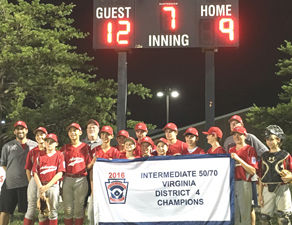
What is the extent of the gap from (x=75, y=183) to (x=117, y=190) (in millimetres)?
682

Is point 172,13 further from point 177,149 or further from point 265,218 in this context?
point 265,218

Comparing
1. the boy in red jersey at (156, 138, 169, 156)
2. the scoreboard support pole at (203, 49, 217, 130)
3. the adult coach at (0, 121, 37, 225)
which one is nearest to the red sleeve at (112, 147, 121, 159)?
the boy in red jersey at (156, 138, 169, 156)

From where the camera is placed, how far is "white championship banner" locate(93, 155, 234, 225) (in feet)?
23.9

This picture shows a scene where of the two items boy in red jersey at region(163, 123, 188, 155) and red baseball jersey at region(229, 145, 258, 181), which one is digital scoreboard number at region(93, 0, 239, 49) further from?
red baseball jersey at region(229, 145, 258, 181)

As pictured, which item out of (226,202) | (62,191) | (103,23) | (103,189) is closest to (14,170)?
(62,191)

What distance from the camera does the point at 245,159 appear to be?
288 inches

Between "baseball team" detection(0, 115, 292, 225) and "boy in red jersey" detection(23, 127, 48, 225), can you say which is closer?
"baseball team" detection(0, 115, 292, 225)

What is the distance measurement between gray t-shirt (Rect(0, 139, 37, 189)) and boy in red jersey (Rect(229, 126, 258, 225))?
3504 mm

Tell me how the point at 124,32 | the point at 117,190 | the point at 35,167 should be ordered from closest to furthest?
the point at 117,190 < the point at 35,167 < the point at 124,32

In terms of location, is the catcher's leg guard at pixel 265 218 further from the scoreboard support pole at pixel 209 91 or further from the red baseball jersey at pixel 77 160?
the scoreboard support pole at pixel 209 91

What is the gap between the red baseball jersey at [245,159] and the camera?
7281mm

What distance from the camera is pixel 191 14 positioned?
453 inches

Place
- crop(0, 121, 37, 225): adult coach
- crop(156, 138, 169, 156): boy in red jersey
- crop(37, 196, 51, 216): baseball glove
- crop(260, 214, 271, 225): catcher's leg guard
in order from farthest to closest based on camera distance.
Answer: crop(0, 121, 37, 225): adult coach < crop(156, 138, 169, 156): boy in red jersey < crop(37, 196, 51, 216): baseball glove < crop(260, 214, 271, 225): catcher's leg guard

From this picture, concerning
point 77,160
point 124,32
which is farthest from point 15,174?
point 124,32
